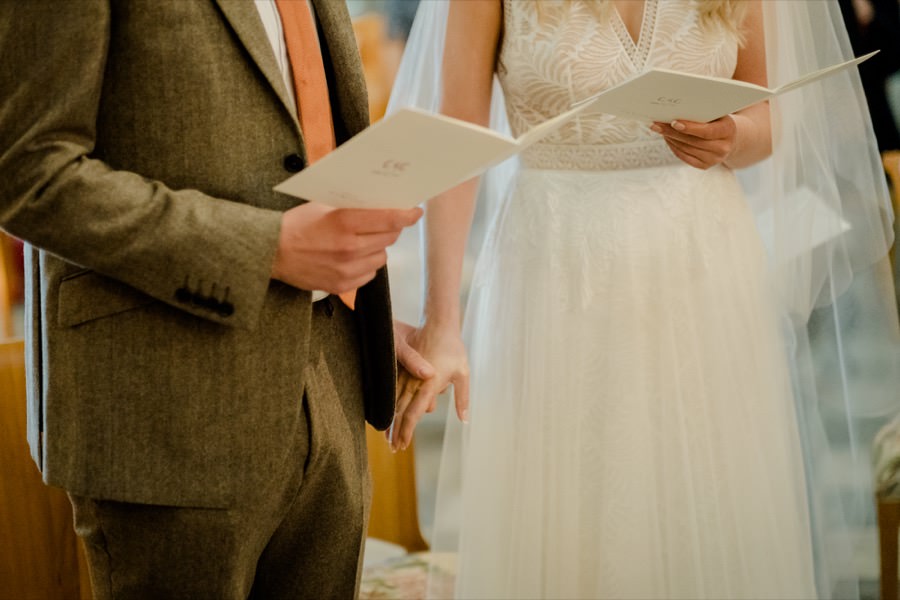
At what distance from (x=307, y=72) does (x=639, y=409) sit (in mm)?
906

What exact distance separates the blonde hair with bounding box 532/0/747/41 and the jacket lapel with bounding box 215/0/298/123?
0.79m

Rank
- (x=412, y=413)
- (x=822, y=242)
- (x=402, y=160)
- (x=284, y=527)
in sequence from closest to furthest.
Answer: (x=402, y=160), (x=284, y=527), (x=412, y=413), (x=822, y=242)

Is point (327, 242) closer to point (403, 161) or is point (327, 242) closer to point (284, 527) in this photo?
point (403, 161)

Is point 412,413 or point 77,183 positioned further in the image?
point 412,413

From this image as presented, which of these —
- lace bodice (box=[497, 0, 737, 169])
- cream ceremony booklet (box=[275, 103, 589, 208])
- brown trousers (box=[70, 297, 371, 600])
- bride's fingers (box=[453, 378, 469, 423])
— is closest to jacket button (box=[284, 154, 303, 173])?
cream ceremony booklet (box=[275, 103, 589, 208])

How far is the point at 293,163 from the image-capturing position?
111 centimetres

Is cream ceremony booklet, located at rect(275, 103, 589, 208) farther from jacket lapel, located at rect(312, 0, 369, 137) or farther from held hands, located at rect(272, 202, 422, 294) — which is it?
jacket lapel, located at rect(312, 0, 369, 137)

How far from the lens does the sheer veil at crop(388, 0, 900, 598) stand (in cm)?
193

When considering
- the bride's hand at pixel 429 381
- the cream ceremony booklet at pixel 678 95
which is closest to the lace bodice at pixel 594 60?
the cream ceremony booklet at pixel 678 95

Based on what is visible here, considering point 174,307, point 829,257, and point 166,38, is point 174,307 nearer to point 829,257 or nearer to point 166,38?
point 166,38

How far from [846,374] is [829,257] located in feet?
0.96

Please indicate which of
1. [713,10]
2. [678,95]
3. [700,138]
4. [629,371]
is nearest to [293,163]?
[678,95]

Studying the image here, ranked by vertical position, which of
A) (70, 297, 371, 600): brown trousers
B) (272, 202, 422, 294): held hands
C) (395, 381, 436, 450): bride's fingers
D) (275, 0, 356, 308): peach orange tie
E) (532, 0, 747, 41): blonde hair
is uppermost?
(532, 0, 747, 41): blonde hair

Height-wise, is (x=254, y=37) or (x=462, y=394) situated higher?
(x=254, y=37)
